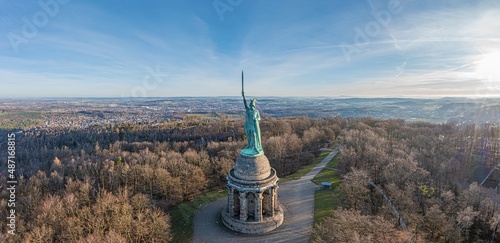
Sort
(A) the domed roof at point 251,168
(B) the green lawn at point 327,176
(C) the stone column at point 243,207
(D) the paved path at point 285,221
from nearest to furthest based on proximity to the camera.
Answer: (D) the paved path at point 285,221, (C) the stone column at point 243,207, (A) the domed roof at point 251,168, (B) the green lawn at point 327,176

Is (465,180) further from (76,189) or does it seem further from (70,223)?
(76,189)

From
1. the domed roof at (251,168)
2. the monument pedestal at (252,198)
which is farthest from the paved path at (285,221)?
the domed roof at (251,168)

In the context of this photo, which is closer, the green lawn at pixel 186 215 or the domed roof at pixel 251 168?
the green lawn at pixel 186 215

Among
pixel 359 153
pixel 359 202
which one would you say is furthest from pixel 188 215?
pixel 359 153

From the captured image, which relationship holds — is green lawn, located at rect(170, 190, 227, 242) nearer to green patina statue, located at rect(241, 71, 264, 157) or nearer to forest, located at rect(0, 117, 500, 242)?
forest, located at rect(0, 117, 500, 242)

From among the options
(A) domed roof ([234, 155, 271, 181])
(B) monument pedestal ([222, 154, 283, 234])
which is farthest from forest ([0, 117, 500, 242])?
(A) domed roof ([234, 155, 271, 181])

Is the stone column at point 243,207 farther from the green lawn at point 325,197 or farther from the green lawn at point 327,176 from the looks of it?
the green lawn at point 327,176
